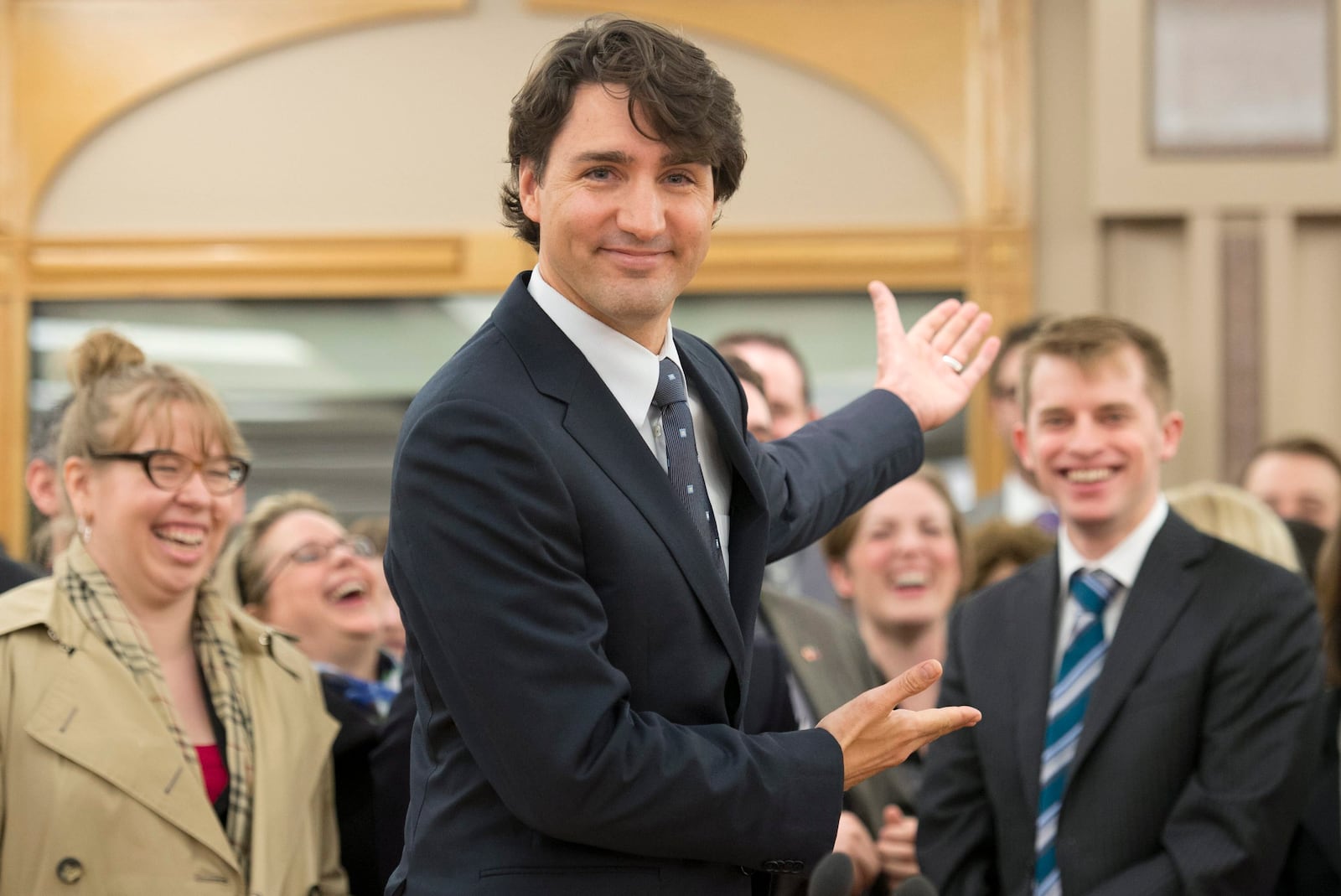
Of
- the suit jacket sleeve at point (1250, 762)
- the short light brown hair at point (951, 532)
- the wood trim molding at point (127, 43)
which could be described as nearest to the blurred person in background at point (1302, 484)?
the short light brown hair at point (951, 532)

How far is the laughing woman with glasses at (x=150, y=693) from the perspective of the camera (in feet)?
7.30

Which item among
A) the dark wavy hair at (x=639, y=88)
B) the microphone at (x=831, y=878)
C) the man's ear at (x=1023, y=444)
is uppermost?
the dark wavy hair at (x=639, y=88)

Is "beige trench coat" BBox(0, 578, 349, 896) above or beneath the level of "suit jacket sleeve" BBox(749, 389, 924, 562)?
beneath

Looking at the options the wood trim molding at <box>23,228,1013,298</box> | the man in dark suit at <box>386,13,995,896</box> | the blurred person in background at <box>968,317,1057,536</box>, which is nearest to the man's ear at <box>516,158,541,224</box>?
the man in dark suit at <box>386,13,995,896</box>

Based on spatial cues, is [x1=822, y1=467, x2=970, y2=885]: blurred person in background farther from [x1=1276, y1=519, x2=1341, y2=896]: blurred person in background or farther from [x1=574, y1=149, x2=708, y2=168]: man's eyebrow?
[x1=574, y1=149, x2=708, y2=168]: man's eyebrow

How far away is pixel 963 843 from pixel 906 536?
3.14 ft

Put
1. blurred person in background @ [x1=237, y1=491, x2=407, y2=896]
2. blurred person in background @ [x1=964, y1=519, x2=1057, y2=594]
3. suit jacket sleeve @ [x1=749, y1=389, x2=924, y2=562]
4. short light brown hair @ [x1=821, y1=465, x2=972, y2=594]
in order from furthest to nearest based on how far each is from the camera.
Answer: blurred person in background @ [x1=964, y1=519, x2=1057, y2=594] < short light brown hair @ [x1=821, y1=465, x2=972, y2=594] < blurred person in background @ [x1=237, y1=491, x2=407, y2=896] < suit jacket sleeve @ [x1=749, y1=389, x2=924, y2=562]

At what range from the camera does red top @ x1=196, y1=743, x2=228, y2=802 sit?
2.40m

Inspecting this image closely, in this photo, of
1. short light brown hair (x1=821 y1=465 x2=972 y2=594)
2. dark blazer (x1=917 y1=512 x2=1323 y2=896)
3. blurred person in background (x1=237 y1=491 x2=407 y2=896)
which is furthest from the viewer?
short light brown hair (x1=821 y1=465 x2=972 y2=594)

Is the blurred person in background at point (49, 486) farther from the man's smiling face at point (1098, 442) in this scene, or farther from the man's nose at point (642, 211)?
the man's smiling face at point (1098, 442)

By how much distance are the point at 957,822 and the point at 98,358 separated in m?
1.57

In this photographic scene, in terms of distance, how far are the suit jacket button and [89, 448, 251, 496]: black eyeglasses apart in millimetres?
592

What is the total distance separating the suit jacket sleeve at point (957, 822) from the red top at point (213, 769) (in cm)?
109

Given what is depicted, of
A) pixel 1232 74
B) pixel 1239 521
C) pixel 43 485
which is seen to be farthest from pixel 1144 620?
pixel 1232 74
